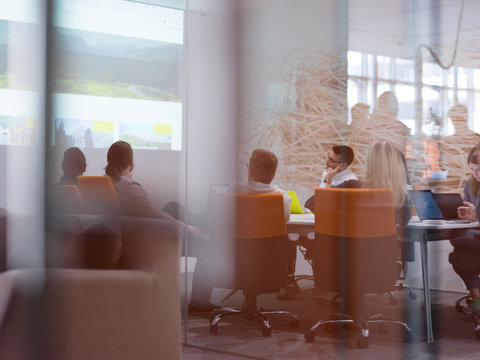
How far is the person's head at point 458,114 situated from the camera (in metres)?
3.76

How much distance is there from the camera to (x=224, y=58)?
4.07 meters

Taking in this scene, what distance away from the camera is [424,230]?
3.89 meters

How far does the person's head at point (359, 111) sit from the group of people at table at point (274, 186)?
166 millimetres

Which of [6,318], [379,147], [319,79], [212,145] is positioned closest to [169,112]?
[212,145]

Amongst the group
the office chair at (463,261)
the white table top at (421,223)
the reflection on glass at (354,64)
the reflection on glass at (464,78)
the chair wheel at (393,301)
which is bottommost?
the chair wheel at (393,301)

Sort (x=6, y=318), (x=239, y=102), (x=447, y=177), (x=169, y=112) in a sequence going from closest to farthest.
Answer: (x=6, y=318), (x=447, y=177), (x=239, y=102), (x=169, y=112)

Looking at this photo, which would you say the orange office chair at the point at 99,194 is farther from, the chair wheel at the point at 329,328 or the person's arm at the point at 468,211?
the person's arm at the point at 468,211

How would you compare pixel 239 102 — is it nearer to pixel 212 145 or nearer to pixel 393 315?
pixel 212 145

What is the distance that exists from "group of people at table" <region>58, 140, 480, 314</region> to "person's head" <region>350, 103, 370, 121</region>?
17cm

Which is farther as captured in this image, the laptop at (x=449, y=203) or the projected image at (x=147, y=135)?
the projected image at (x=147, y=135)

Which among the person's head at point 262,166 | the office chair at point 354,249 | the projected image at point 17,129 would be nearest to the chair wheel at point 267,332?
the office chair at point 354,249

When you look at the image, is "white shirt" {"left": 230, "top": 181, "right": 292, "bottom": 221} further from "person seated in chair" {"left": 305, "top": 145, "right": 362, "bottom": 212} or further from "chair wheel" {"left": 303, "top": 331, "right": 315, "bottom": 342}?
"chair wheel" {"left": 303, "top": 331, "right": 315, "bottom": 342}

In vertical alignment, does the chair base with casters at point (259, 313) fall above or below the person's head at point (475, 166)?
below

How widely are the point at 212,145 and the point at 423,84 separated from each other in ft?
4.36
